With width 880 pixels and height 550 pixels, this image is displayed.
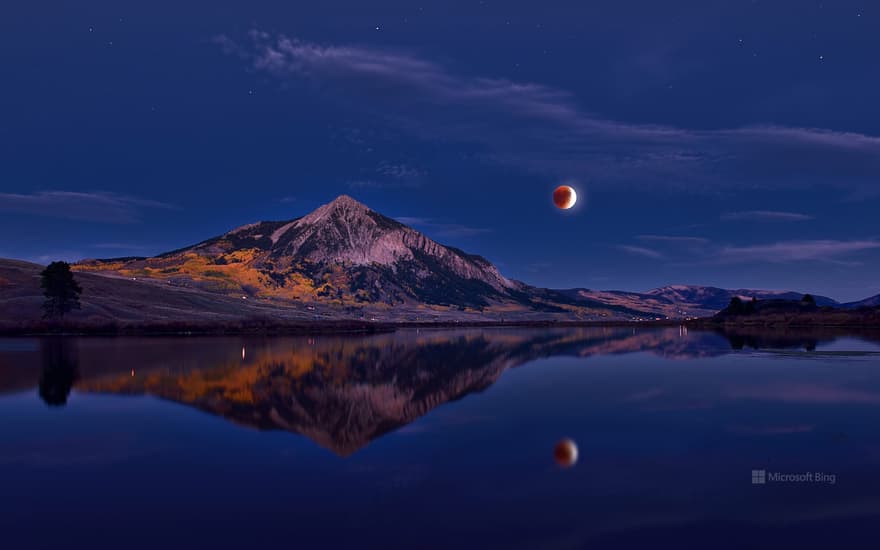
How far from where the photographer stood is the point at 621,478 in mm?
17922

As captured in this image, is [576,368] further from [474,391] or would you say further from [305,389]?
[305,389]

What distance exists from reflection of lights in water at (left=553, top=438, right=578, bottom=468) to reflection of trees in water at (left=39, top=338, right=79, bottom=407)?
89.5 ft

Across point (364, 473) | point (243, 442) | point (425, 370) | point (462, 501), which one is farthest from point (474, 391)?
point (462, 501)

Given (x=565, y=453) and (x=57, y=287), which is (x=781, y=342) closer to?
(x=565, y=453)

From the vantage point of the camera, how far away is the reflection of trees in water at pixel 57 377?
116ft

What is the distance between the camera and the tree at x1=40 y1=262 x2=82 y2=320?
15125 cm

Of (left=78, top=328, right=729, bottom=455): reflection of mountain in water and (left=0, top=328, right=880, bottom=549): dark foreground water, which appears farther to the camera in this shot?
(left=78, top=328, right=729, bottom=455): reflection of mountain in water

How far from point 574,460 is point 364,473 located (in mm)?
7126

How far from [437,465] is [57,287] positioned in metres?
164

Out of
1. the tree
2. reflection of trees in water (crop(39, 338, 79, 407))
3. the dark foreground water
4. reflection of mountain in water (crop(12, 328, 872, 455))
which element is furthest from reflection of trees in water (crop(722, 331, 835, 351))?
the tree

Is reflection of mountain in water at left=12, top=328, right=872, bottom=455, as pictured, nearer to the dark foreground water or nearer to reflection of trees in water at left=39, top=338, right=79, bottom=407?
the dark foreground water

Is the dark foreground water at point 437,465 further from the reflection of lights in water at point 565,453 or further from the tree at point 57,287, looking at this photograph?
the tree at point 57,287

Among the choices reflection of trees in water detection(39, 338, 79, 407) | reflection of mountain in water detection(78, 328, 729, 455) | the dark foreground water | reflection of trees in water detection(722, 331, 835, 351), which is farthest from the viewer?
reflection of trees in water detection(722, 331, 835, 351)

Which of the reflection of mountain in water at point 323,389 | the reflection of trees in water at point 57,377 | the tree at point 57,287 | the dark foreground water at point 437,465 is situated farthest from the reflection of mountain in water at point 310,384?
the tree at point 57,287
